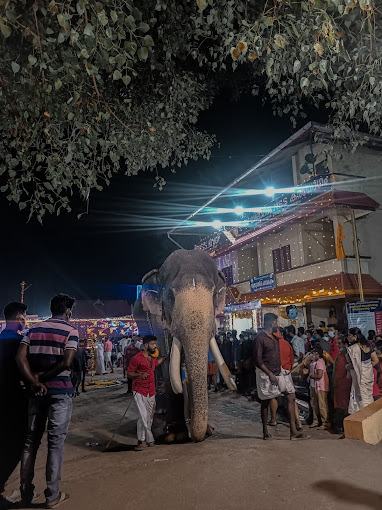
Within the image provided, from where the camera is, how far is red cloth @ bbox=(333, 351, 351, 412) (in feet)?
23.3

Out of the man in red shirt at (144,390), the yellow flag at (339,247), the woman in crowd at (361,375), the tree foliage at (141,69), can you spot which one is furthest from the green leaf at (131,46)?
the yellow flag at (339,247)

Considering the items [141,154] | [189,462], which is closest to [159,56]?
[141,154]

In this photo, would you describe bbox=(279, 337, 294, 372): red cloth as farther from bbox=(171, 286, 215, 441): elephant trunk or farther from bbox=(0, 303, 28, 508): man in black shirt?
bbox=(0, 303, 28, 508): man in black shirt

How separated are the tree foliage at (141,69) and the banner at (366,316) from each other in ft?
28.0

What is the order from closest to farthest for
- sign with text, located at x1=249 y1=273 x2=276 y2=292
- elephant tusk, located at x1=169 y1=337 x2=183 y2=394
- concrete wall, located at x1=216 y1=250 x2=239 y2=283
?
elephant tusk, located at x1=169 y1=337 x2=183 y2=394 → sign with text, located at x1=249 y1=273 x2=276 y2=292 → concrete wall, located at x1=216 y1=250 x2=239 y2=283

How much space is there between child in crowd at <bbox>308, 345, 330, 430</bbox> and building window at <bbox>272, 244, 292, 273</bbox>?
12.7 m

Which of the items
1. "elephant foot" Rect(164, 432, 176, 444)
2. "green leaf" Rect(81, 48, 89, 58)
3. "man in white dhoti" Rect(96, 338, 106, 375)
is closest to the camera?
"green leaf" Rect(81, 48, 89, 58)

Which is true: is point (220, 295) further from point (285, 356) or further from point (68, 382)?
point (68, 382)

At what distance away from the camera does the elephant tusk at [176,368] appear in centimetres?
489

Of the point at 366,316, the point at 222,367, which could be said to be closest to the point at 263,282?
the point at 366,316

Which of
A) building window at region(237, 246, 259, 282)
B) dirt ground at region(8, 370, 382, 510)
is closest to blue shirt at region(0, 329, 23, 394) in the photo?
dirt ground at region(8, 370, 382, 510)

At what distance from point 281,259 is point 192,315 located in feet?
54.3

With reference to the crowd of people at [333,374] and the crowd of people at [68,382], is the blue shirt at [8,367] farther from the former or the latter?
the crowd of people at [333,374]

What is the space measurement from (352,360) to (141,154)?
537cm
